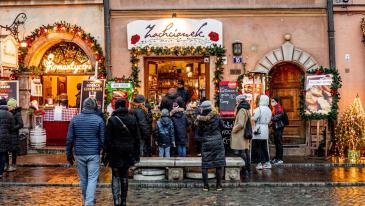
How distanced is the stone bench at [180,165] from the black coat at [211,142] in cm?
106

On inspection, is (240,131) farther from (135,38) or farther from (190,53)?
(135,38)

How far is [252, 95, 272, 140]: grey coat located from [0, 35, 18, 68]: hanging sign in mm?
8443

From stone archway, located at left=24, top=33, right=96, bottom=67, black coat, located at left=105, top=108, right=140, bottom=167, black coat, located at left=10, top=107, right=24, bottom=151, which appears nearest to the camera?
black coat, located at left=105, top=108, right=140, bottom=167

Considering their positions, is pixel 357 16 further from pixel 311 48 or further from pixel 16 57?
pixel 16 57

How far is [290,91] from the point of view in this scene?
20250 millimetres

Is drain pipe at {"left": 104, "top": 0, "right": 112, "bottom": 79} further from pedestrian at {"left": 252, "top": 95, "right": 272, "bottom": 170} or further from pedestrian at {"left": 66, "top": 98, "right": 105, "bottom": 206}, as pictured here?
pedestrian at {"left": 66, "top": 98, "right": 105, "bottom": 206}

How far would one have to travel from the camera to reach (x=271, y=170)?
50.3ft

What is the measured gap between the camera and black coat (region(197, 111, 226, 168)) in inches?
482

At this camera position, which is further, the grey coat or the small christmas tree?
the small christmas tree

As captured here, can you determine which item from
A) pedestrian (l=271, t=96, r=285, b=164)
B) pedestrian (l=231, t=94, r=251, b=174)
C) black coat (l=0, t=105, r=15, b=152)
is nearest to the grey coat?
pedestrian (l=271, t=96, r=285, b=164)

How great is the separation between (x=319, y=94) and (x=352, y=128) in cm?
153

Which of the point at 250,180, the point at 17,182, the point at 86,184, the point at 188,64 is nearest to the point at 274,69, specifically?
the point at 188,64

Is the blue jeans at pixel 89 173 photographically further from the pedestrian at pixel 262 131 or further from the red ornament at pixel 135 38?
the red ornament at pixel 135 38

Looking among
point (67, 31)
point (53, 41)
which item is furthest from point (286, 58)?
point (53, 41)
